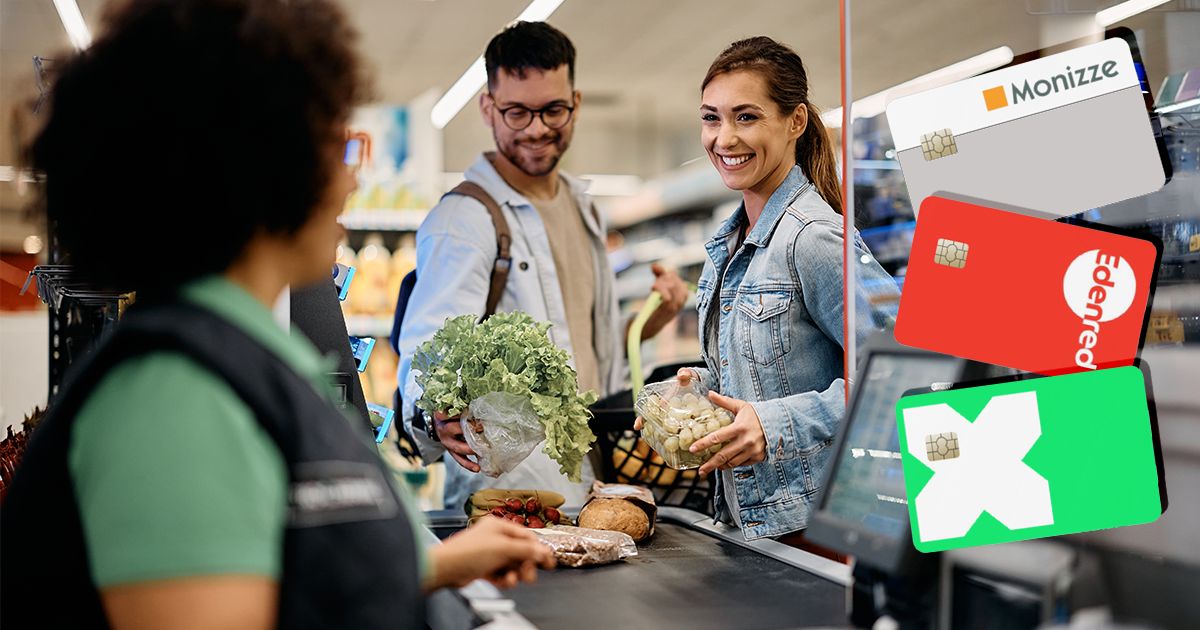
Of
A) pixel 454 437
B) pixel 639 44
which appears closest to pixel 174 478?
pixel 454 437

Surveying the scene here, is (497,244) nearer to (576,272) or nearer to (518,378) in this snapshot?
(576,272)

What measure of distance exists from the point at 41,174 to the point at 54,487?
0.99 feet

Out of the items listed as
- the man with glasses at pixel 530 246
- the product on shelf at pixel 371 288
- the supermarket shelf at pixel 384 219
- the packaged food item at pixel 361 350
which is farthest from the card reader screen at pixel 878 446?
the supermarket shelf at pixel 384 219

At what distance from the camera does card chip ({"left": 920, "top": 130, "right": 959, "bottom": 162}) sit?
5.16ft

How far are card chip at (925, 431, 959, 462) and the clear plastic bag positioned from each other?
1126mm

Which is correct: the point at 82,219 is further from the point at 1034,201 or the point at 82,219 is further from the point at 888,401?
the point at 1034,201

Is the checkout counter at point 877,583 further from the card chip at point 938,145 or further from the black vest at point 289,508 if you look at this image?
the black vest at point 289,508

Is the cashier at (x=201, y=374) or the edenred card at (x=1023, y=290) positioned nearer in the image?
the cashier at (x=201, y=374)

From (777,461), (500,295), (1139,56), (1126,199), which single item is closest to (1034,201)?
(1126,199)

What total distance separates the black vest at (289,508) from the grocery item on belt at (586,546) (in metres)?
1.01

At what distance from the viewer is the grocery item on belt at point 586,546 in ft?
6.67

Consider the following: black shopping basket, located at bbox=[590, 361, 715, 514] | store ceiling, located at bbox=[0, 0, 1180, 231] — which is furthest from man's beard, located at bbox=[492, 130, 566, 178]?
black shopping basket, located at bbox=[590, 361, 715, 514]

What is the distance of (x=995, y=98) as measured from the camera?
154 cm

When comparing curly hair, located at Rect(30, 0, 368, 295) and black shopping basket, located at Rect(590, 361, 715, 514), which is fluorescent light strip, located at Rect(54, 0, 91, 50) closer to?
black shopping basket, located at Rect(590, 361, 715, 514)
